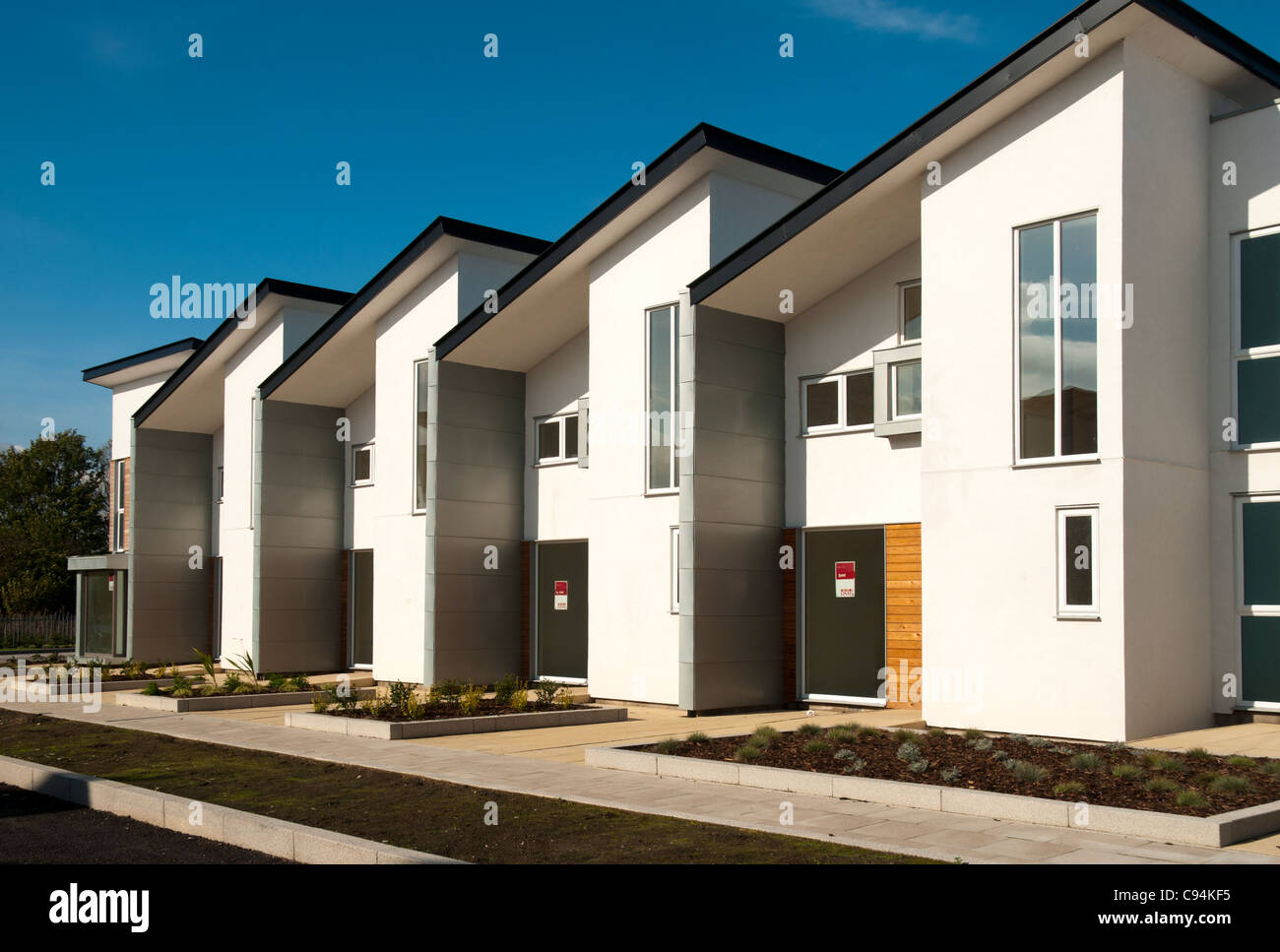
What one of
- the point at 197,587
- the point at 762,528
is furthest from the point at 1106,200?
the point at 197,587

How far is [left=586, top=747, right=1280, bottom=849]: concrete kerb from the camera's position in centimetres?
869

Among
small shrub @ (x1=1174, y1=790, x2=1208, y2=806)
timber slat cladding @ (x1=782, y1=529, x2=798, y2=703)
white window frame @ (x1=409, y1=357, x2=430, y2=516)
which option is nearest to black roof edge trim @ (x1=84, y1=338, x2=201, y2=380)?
white window frame @ (x1=409, y1=357, x2=430, y2=516)

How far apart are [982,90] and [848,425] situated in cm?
570

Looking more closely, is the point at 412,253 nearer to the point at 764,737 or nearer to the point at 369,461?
the point at 369,461

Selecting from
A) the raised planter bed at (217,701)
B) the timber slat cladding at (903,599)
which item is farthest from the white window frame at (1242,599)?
the raised planter bed at (217,701)

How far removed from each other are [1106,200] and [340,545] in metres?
19.8

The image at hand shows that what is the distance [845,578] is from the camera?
18.6m

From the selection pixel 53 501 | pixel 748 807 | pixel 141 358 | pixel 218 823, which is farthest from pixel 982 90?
pixel 53 501

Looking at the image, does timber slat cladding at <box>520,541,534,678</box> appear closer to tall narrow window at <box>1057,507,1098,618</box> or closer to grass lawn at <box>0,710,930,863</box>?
grass lawn at <box>0,710,930,863</box>

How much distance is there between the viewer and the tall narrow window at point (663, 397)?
1908 cm

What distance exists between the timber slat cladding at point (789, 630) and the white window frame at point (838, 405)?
1.69 m

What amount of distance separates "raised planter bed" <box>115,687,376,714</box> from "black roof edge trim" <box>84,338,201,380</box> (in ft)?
45.2

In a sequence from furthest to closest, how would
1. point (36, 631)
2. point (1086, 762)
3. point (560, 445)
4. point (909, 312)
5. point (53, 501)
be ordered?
point (53, 501)
point (36, 631)
point (560, 445)
point (909, 312)
point (1086, 762)

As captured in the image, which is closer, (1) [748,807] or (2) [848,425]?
(1) [748,807]
